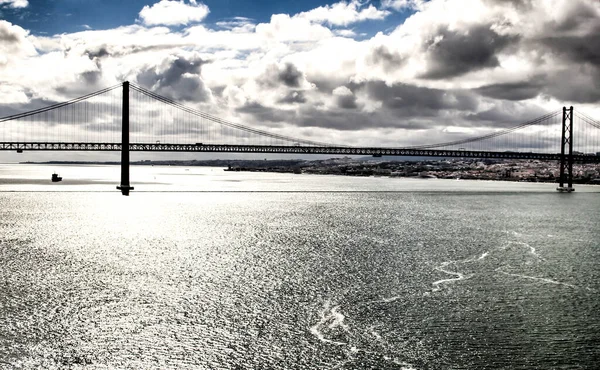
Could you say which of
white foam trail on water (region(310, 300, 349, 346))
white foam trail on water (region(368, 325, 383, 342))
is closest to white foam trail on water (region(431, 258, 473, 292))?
white foam trail on water (region(310, 300, 349, 346))

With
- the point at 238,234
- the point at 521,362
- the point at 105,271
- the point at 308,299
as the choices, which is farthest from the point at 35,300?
the point at 238,234

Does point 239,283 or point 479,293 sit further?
point 239,283

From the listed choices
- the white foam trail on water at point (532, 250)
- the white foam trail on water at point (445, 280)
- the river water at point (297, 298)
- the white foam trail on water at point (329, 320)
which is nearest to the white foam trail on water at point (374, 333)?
the river water at point (297, 298)

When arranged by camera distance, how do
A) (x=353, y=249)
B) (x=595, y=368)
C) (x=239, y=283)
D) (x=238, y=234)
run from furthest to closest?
(x=238, y=234)
(x=353, y=249)
(x=239, y=283)
(x=595, y=368)

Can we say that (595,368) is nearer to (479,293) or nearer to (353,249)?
(479,293)

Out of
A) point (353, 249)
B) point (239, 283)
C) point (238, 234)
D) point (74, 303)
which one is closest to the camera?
point (74, 303)

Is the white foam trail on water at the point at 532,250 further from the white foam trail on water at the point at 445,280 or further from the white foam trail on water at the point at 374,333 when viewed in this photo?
the white foam trail on water at the point at 374,333

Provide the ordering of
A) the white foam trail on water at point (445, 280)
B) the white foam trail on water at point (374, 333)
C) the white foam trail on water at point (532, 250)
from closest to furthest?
the white foam trail on water at point (374, 333) < the white foam trail on water at point (445, 280) < the white foam trail on water at point (532, 250)
